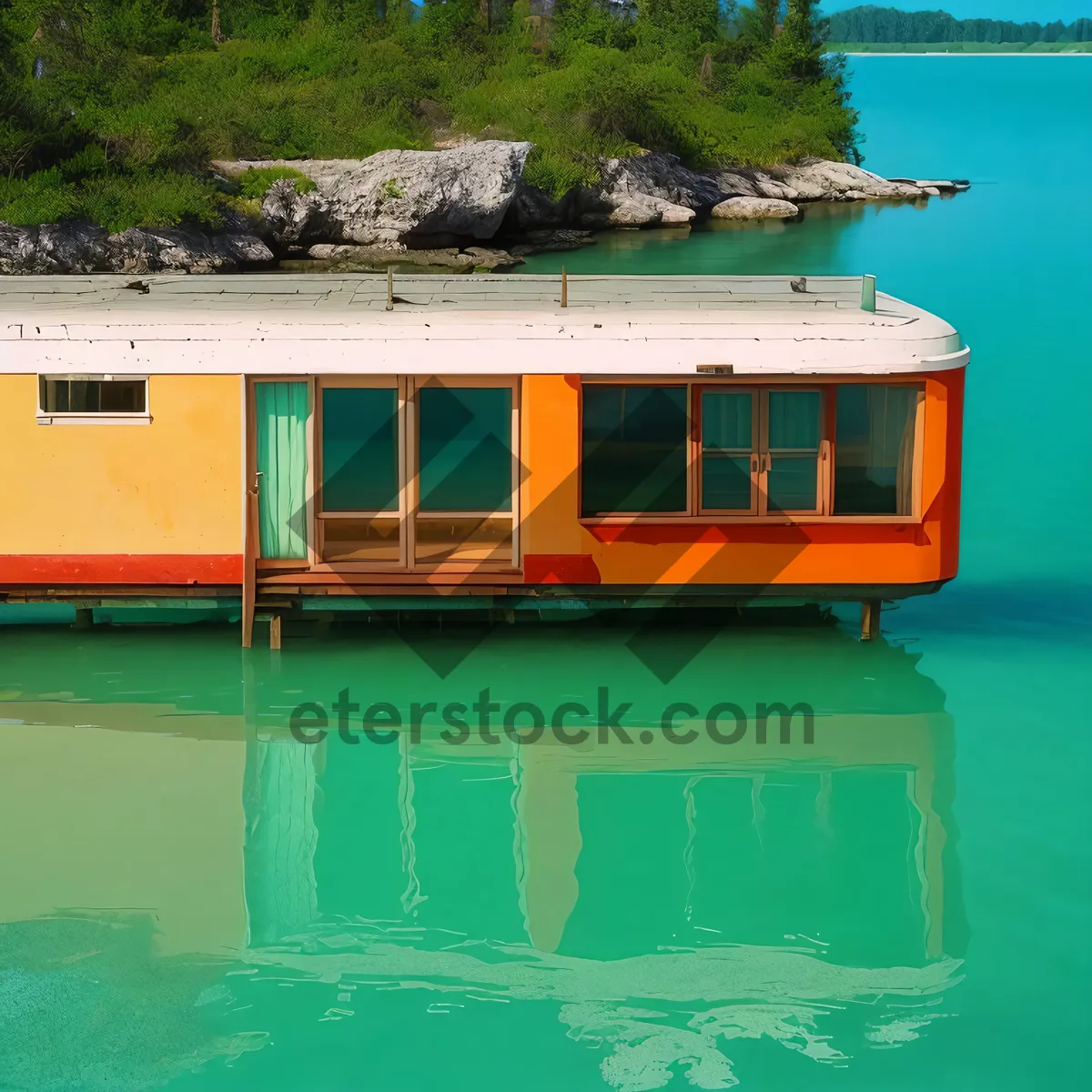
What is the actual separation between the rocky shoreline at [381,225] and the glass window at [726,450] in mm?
21267

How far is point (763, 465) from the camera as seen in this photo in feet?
39.4

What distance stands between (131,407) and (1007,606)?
7.77 meters

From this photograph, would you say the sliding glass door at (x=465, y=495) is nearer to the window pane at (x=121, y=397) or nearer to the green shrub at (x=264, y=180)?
the window pane at (x=121, y=397)

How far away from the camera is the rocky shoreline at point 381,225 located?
1329 inches

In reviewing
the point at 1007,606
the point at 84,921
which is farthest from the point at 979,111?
the point at 84,921

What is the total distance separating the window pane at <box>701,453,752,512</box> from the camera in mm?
12070

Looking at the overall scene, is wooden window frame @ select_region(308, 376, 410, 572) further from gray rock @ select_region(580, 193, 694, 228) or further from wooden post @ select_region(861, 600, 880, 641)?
gray rock @ select_region(580, 193, 694, 228)

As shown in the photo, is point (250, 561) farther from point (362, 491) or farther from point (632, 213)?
point (632, 213)

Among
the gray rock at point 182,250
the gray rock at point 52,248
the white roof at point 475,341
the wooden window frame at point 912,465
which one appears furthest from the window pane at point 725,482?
the gray rock at point 52,248

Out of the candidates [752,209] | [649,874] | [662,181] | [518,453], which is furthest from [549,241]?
[649,874]

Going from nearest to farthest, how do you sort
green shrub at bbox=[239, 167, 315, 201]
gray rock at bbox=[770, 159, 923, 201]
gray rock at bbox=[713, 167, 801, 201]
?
green shrub at bbox=[239, 167, 315, 201], gray rock at bbox=[713, 167, 801, 201], gray rock at bbox=[770, 159, 923, 201]

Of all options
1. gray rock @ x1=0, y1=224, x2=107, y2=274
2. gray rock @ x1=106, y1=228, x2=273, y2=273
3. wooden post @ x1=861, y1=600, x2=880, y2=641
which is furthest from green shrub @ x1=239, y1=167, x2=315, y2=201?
wooden post @ x1=861, y1=600, x2=880, y2=641

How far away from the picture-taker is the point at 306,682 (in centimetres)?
1220

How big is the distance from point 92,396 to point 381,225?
26547mm
